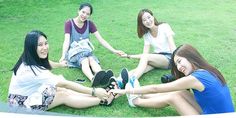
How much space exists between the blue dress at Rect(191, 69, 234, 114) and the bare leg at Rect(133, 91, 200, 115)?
16cm

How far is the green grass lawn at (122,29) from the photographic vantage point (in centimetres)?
490

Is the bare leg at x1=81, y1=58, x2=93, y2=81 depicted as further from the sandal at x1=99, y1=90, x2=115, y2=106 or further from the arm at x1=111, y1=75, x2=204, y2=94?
the arm at x1=111, y1=75, x2=204, y2=94

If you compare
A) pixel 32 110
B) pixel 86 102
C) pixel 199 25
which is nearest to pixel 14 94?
pixel 32 110

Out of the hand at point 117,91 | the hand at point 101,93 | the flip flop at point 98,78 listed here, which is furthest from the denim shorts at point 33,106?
the flip flop at point 98,78

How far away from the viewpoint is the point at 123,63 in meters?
5.50

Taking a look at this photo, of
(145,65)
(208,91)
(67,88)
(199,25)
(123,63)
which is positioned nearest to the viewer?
(208,91)

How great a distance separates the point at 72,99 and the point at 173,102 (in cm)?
99

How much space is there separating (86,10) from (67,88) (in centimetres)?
139

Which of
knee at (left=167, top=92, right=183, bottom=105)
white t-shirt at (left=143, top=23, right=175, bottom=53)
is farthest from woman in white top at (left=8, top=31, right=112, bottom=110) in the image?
white t-shirt at (left=143, top=23, right=175, bottom=53)

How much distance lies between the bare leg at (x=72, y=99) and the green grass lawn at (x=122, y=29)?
0.08 meters

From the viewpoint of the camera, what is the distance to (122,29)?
721cm

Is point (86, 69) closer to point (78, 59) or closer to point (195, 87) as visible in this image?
point (78, 59)

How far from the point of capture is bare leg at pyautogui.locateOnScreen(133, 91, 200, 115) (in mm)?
3633

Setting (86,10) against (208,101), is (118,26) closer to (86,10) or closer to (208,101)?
(86,10)
